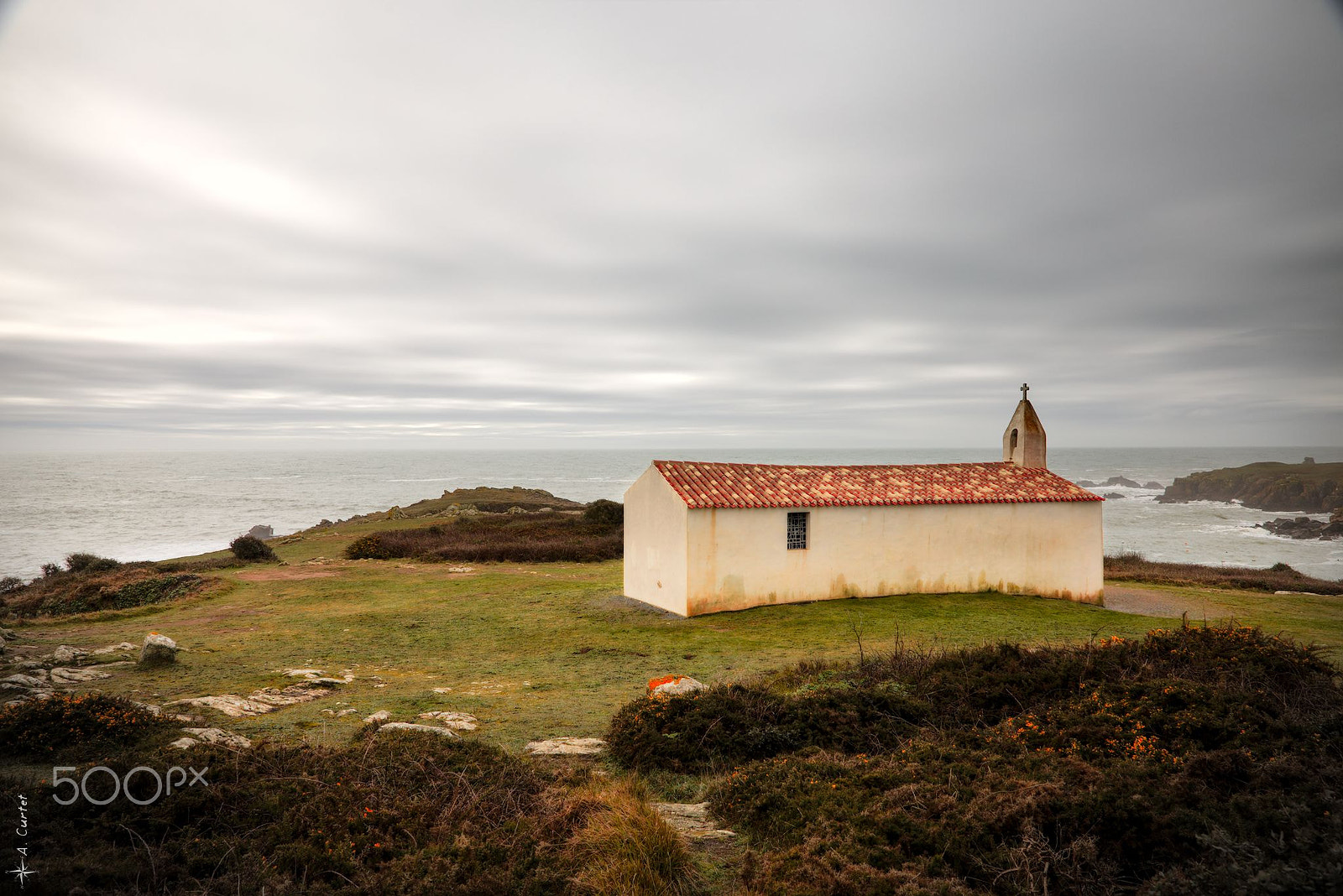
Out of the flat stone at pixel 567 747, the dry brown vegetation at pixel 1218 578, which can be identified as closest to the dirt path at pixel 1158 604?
the dry brown vegetation at pixel 1218 578

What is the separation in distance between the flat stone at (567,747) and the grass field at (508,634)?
312mm

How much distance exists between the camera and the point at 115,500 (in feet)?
261

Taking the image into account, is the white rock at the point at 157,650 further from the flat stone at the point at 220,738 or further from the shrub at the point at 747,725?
the shrub at the point at 747,725

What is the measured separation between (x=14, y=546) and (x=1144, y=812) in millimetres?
63024

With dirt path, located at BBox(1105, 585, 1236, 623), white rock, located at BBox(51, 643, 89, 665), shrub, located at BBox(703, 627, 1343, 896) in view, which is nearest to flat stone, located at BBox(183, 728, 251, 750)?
shrub, located at BBox(703, 627, 1343, 896)

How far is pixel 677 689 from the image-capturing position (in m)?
10.0

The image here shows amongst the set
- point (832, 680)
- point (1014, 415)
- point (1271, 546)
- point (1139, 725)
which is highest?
point (1014, 415)

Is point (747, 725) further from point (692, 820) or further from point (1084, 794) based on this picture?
point (1084, 794)

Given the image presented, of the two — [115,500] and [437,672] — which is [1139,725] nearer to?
[437,672]

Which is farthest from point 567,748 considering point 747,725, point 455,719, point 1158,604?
point 1158,604

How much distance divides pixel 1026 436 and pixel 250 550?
3121 cm

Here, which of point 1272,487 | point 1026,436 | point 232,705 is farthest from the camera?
point 1272,487

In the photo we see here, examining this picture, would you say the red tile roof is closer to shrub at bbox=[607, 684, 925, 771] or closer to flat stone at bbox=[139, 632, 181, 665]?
shrub at bbox=[607, 684, 925, 771]

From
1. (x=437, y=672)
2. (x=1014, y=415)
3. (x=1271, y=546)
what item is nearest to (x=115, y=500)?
(x=437, y=672)
